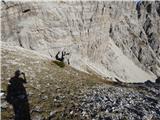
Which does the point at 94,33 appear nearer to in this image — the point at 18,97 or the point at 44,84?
the point at 44,84

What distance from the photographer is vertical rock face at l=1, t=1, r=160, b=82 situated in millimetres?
67438

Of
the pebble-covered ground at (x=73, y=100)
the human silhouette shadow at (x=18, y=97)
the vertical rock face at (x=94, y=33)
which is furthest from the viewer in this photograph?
the vertical rock face at (x=94, y=33)

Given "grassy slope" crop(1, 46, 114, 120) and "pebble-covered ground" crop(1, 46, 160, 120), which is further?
"grassy slope" crop(1, 46, 114, 120)

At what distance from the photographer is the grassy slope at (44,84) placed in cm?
1887

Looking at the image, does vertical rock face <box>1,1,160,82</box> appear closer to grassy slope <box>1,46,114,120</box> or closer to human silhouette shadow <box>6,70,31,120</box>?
grassy slope <box>1,46,114,120</box>

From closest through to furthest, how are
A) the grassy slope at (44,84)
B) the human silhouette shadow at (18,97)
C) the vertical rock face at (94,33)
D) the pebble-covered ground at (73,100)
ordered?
the pebble-covered ground at (73,100) < the human silhouette shadow at (18,97) < the grassy slope at (44,84) < the vertical rock face at (94,33)

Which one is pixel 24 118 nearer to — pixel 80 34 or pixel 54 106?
pixel 54 106

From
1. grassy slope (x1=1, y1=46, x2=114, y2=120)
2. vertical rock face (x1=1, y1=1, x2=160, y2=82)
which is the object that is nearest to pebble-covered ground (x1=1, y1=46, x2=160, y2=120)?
grassy slope (x1=1, y1=46, x2=114, y2=120)

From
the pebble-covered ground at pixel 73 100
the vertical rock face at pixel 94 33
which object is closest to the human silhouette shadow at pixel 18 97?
the pebble-covered ground at pixel 73 100

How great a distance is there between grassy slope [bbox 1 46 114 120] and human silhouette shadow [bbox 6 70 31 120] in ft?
1.09

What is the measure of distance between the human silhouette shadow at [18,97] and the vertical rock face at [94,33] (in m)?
31.1

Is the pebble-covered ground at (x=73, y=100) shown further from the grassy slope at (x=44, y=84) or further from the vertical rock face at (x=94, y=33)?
the vertical rock face at (x=94, y=33)

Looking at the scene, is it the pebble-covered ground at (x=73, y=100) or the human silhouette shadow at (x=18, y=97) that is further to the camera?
the human silhouette shadow at (x=18, y=97)

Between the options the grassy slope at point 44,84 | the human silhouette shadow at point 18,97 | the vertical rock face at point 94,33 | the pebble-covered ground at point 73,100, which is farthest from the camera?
the vertical rock face at point 94,33
